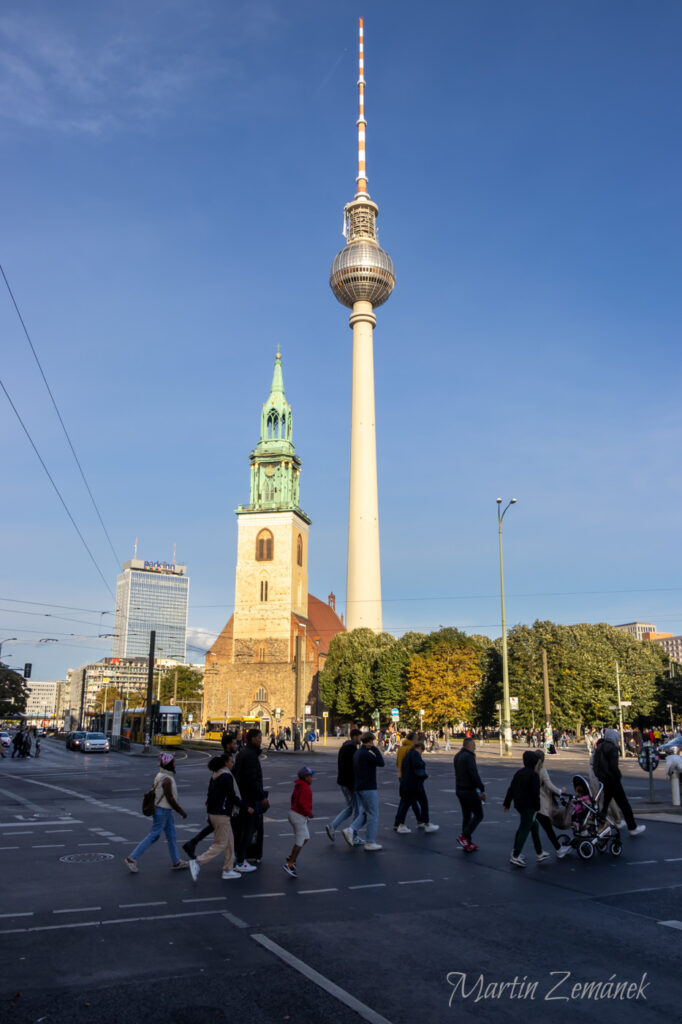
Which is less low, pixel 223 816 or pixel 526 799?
pixel 526 799

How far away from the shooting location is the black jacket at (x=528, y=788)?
10.8m

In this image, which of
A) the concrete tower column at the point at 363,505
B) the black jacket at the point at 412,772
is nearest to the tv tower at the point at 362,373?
the concrete tower column at the point at 363,505

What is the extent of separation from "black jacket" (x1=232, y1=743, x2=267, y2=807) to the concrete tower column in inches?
2868

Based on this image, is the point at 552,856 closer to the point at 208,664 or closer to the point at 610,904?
the point at 610,904

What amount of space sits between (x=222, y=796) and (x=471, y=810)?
4037mm

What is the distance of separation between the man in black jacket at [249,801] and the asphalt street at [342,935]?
Answer: 1.22 ft

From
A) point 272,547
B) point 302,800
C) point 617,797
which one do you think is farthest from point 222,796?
point 272,547

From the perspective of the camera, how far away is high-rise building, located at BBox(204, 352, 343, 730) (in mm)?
83750

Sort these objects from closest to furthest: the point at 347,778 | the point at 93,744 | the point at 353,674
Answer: the point at 347,778 < the point at 93,744 < the point at 353,674

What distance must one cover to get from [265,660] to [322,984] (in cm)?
8015

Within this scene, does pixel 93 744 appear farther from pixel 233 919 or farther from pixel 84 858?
pixel 233 919

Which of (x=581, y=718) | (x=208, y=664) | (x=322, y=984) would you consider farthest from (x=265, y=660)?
(x=322, y=984)

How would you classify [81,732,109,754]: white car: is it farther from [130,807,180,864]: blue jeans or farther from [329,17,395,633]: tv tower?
[130,807,180,864]: blue jeans

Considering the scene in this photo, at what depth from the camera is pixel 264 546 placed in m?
88.9
